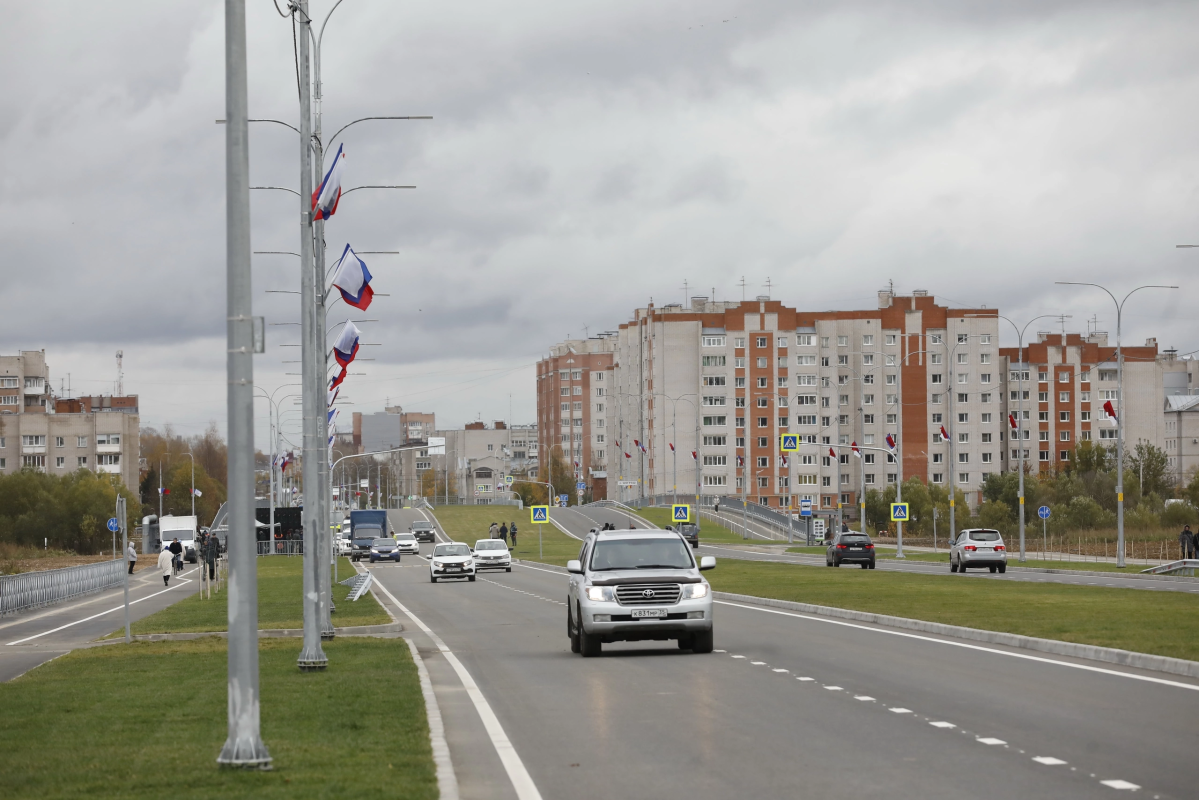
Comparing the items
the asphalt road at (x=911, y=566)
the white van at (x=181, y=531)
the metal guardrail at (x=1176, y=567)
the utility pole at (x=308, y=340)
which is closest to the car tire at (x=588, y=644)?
the utility pole at (x=308, y=340)

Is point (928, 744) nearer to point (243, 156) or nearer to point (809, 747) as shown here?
point (809, 747)

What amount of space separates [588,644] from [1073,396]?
493 ft

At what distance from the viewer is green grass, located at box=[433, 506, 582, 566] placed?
86438 mm

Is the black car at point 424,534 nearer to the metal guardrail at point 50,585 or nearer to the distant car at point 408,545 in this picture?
the distant car at point 408,545

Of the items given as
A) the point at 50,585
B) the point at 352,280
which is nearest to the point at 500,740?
the point at 352,280

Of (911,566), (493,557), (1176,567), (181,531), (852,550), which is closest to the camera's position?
(1176,567)

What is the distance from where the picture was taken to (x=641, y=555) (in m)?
21.2

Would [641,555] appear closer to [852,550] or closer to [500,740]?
[500,740]

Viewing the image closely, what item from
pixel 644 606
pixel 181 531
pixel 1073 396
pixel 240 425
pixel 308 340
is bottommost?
pixel 181 531

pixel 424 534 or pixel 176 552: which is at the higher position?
pixel 176 552

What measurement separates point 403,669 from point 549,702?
12.8 feet

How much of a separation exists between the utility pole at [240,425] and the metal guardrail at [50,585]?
25313 mm

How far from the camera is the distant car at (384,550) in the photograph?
271 ft

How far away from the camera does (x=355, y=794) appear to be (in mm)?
9000
